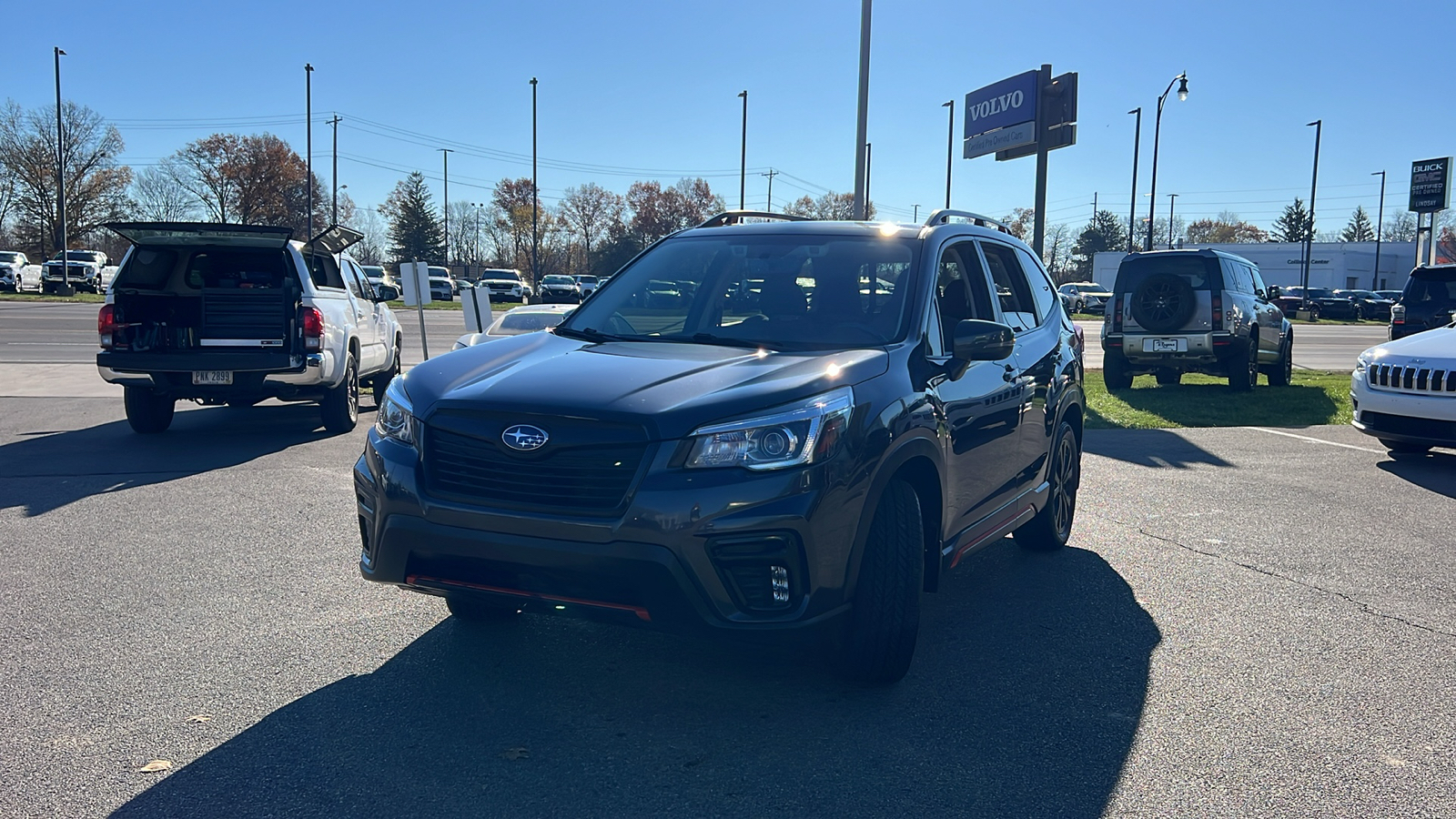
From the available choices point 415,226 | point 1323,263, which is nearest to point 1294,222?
point 1323,263

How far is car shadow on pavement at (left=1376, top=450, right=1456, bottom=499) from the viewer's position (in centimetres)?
869

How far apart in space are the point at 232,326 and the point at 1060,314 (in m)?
8.06

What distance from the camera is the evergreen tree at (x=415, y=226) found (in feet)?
273

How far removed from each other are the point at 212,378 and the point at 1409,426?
34.0ft

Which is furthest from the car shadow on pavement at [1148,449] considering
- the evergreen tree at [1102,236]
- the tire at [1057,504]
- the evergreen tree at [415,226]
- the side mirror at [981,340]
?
the evergreen tree at [1102,236]

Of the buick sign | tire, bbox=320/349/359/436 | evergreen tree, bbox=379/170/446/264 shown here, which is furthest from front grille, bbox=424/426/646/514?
evergreen tree, bbox=379/170/446/264

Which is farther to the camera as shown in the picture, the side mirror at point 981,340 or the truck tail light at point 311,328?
the truck tail light at point 311,328

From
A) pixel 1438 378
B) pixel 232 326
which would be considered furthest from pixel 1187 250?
pixel 232 326

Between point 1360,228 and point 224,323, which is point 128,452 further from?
point 1360,228

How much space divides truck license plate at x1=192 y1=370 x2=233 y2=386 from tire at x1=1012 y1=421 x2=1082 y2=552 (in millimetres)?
7226

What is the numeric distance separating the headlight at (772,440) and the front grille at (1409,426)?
7.56 meters

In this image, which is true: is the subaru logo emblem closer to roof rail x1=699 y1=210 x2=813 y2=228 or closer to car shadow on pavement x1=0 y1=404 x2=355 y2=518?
roof rail x1=699 y1=210 x2=813 y2=228

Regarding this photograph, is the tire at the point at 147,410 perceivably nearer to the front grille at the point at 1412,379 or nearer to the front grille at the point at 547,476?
the front grille at the point at 547,476

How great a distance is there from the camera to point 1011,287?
228 inches
